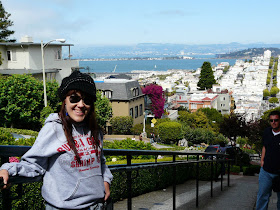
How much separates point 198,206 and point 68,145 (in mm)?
4707

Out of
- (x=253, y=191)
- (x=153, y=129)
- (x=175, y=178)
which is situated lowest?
(x=153, y=129)

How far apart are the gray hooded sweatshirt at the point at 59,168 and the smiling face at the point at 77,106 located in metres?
0.10

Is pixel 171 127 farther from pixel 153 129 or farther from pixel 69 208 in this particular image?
pixel 69 208

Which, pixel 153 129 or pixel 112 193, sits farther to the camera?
pixel 153 129

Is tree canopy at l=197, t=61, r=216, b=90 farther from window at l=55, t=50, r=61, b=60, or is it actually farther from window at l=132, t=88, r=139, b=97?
window at l=55, t=50, r=61, b=60

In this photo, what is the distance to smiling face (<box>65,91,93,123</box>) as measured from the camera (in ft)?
8.57

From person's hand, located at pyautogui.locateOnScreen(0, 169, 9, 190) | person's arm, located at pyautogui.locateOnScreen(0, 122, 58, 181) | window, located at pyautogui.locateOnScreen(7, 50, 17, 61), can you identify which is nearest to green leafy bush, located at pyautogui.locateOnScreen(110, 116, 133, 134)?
window, located at pyautogui.locateOnScreen(7, 50, 17, 61)

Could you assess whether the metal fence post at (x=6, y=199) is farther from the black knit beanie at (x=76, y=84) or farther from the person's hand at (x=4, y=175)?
the black knit beanie at (x=76, y=84)

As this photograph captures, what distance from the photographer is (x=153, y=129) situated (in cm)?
5091

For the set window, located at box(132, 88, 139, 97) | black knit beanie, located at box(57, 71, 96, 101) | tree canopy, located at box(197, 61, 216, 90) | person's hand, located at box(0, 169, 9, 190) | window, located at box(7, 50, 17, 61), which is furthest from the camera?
tree canopy, located at box(197, 61, 216, 90)

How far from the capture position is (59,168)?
246cm

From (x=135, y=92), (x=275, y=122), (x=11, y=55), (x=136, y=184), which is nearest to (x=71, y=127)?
(x=136, y=184)

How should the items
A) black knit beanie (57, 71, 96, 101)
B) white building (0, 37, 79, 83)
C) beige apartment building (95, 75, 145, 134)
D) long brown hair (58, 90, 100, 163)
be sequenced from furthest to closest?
beige apartment building (95, 75, 145, 134), white building (0, 37, 79, 83), black knit beanie (57, 71, 96, 101), long brown hair (58, 90, 100, 163)

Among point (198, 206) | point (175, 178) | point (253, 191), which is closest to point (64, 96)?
point (175, 178)
